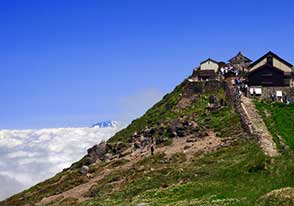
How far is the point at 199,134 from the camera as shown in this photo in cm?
8800

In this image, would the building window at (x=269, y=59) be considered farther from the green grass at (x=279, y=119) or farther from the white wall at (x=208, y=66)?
the green grass at (x=279, y=119)

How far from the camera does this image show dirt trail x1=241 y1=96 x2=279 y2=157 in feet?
230

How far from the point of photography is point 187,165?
2896 inches

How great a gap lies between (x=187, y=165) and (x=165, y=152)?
32.9 ft

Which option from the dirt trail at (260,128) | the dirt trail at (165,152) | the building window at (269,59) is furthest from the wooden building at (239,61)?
the dirt trail at (165,152)

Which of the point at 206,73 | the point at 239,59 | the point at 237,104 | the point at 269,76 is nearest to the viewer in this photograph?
the point at 237,104

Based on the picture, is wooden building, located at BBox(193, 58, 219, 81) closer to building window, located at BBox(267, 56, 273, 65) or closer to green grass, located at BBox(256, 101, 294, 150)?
building window, located at BBox(267, 56, 273, 65)

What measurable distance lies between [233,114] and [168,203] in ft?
126

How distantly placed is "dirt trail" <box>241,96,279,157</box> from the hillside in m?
0.96

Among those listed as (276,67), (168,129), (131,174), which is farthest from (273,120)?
(276,67)

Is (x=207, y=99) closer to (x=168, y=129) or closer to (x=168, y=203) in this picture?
(x=168, y=129)

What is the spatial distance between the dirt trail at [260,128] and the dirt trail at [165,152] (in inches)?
179

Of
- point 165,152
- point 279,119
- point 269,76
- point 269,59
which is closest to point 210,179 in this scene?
point 165,152

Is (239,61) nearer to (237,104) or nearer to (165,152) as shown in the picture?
(237,104)
